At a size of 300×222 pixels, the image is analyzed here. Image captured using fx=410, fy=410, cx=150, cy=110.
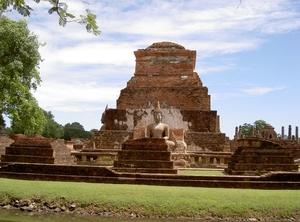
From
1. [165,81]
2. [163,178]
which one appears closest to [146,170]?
[163,178]

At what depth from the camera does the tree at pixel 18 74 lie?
23562mm

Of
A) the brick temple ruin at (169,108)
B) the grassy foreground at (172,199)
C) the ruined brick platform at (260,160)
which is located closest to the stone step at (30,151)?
the brick temple ruin at (169,108)

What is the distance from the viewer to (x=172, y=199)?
365 inches

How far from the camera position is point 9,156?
14.4 meters

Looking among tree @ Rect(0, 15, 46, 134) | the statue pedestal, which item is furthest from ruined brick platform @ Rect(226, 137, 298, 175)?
tree @ Rect(0, 15, 46, 134)

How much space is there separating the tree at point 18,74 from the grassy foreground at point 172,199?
1430 centimetres

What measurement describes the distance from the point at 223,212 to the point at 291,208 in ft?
4.96

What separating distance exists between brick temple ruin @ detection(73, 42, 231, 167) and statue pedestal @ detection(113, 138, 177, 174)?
5313mm

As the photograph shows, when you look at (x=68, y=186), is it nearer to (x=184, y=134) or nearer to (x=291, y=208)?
(x=291, y=208)

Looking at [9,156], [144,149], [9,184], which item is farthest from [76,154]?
[9,184]

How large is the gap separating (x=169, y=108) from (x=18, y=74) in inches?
361

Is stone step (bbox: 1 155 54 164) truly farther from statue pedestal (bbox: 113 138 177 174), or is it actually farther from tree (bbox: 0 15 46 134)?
tree (bbox: 0 15 46 134)

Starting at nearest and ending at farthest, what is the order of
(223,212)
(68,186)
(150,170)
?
(223,212) → (68,186) → (150,170)

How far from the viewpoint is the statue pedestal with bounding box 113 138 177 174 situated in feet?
40.4
